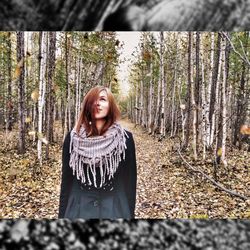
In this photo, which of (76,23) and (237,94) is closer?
(76,23)

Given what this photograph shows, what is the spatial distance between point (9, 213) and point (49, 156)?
255mm

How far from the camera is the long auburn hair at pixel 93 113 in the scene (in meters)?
1.51

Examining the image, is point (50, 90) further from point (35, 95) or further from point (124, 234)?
point (124, 234)

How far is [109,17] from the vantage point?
1446mm

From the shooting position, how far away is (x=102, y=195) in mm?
1571

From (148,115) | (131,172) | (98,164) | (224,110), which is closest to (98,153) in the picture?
(98,164)

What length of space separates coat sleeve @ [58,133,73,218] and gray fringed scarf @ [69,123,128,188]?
0.02 m

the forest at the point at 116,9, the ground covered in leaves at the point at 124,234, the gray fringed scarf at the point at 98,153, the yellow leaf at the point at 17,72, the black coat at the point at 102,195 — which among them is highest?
the forest at the point at 116,9

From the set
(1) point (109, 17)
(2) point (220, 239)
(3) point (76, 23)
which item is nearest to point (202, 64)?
(1) point (109, 17)

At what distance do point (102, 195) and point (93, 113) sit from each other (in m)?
0.33

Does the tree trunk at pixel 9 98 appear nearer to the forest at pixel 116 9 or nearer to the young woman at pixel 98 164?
the forest at pixel 116 9

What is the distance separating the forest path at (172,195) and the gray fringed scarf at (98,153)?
2.3 inches

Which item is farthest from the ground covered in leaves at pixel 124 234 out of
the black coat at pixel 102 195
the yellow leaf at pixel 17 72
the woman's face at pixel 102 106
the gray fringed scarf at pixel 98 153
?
the yellow leaf at pixel 17 72

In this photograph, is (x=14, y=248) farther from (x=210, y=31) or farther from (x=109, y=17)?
(x=210, y=31)
